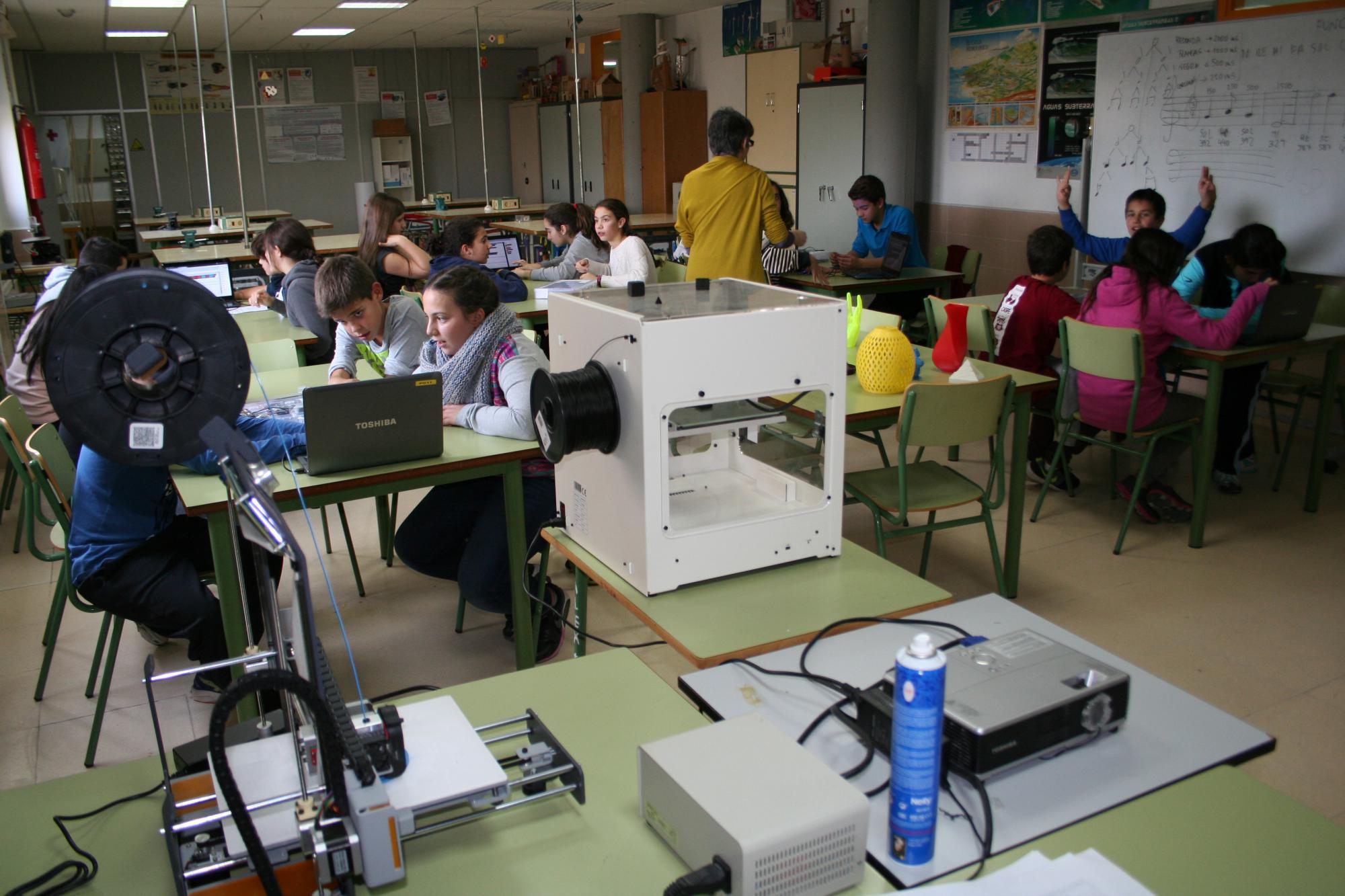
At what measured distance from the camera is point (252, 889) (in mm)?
995

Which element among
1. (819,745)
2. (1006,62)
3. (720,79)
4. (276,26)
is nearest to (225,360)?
(819,745)

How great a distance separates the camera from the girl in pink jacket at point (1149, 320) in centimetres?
337

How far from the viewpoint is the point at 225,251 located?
6.69 m

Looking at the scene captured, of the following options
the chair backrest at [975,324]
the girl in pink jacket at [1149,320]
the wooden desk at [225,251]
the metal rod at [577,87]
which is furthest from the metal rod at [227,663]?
the metal rod at [577,87]

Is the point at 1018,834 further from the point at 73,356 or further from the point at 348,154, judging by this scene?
the point at 348,154

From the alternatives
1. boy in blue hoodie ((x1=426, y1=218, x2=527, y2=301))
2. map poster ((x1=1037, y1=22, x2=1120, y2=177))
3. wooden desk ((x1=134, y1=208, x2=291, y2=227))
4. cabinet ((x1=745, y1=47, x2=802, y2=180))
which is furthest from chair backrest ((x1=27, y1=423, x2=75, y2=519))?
wooden desk ((x1=134, y1=208, x2=291, y2=227))

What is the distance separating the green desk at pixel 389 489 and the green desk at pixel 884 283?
9.03ft

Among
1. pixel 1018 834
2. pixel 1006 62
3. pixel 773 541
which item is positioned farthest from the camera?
pixel 1006 62

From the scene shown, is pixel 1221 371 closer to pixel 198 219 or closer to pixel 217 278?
pixel 217 278

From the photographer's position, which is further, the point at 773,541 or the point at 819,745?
the point at 773,541

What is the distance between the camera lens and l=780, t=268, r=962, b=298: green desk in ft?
16.3

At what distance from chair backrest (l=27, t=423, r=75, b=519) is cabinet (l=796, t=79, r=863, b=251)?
5.41 metres

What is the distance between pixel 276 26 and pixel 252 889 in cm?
940

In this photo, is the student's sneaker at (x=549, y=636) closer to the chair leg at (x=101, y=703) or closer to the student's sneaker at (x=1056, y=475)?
the chair leg at (x=101, y=703)
